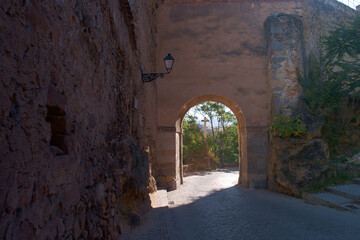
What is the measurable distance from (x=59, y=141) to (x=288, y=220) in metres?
4.45

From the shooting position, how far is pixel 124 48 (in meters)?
4.12

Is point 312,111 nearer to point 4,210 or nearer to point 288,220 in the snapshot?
point 288,220

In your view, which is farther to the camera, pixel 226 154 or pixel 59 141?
pixel 226 154

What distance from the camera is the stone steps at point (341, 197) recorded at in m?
5.40

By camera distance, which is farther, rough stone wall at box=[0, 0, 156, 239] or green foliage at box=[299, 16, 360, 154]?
green foliage at box=[299, 16, 360, 154]

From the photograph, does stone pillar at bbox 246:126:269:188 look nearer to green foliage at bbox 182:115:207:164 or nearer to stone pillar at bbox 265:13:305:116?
stone pillar at bbox 265:13:305:116

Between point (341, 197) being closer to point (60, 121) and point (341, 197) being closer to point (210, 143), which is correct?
point (60, 121)

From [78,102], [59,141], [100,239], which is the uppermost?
[78,102]

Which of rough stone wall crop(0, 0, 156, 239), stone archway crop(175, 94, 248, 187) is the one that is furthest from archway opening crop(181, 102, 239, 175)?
rough stone wall crop(0, 0, 156, 239)

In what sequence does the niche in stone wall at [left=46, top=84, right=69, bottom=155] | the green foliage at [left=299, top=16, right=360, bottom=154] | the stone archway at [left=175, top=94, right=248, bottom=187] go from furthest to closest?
the stone archway at [left=175, top=94, right=248, bottom=187], the green foliage at [left=299, top=16, right=360, bottom=154], the niche in stone wall at [left=46, top=84, right=69, bottom=155]

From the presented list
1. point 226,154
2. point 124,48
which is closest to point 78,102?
point 124,48

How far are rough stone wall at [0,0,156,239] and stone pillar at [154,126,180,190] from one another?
185 inches

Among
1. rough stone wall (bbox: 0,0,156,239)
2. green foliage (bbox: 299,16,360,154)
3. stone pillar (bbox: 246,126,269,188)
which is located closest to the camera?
rough stone wall (bbox: 0,0,156,239)

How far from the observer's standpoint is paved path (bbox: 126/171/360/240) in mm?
4066
